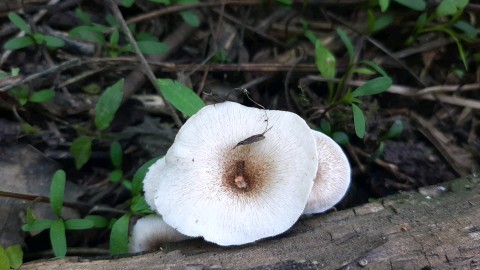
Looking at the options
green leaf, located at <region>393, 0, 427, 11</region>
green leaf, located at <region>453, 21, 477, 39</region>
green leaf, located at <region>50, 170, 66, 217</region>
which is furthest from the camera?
green leaf, located at <region>453, 21, 477, 39</region>

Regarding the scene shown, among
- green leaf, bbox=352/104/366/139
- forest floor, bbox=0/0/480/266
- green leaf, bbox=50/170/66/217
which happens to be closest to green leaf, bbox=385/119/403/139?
forest floor, bbox=0/0/480/266

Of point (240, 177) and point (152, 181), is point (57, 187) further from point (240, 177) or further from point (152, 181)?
point (240, 177)

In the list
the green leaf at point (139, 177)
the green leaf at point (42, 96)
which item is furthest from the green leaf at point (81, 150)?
the green leaf at point (139, 177)

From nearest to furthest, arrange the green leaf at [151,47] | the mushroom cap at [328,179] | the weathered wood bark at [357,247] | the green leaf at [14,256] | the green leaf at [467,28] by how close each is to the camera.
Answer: the weathered wood bark at [357,247]
the green leaf at [14,256]
the mushroom cap at [328,179]
the green leaf at [151,47]
the green leaf at [467,28]

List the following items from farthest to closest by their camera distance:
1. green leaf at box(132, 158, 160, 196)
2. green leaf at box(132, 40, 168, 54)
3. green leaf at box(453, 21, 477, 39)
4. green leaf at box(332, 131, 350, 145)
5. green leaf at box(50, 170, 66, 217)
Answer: green leaf at box(453, 21, 477, 39), green leaf at box(132, 40, 168, 54), green leaf at box(332, 131, 350, 145), green leaf at box(132, 158, 160, 196), green leaf at box(50, 170, 66, 217)

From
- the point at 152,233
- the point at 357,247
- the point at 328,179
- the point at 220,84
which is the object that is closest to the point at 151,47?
the point at 220,84

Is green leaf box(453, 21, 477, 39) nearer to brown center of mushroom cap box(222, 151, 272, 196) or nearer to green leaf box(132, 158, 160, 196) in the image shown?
brown center of mushroom cap box(222, 151, 272, 196)

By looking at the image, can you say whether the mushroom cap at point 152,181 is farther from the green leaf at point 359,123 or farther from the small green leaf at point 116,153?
the green leaf at point 359,123

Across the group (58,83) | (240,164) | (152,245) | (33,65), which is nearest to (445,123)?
(240,164)
